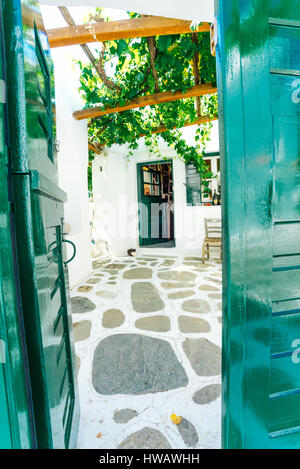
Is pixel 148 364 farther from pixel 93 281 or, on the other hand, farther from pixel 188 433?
pixel 93 281

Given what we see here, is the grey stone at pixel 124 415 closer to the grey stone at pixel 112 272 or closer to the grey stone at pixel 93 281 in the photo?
the grey stone at pixel 93 281

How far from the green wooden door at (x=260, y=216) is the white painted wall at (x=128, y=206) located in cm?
555

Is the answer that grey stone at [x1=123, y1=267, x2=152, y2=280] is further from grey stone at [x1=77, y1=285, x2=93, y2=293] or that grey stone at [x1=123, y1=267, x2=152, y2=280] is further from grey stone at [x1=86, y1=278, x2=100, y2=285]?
grey stone at [x1=77, y1=285, x2=93, y2=293]

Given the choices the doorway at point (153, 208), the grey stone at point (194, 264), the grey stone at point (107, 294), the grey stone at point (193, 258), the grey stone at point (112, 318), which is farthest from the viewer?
the doorway at point (153, 208)

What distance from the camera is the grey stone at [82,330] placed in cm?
248

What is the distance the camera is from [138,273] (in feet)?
16.1

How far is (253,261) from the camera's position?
A: 0.84 meters

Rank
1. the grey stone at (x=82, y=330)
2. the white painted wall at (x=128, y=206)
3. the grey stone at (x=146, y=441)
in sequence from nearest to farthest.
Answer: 1. the grey stone at (x=146, y=441)
2. the grey stone at (x=82, y=330)
3. the white painted wall at (x=128, y=206)

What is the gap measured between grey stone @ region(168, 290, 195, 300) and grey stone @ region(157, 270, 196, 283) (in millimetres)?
562

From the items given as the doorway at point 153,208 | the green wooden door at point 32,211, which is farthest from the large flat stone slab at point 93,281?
the green wooden door at point 32,211

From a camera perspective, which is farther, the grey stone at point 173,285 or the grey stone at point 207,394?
the grey stone at point 173,285

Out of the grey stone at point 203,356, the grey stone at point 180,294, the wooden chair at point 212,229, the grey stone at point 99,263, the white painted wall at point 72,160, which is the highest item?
the white painted wall at point 72,160

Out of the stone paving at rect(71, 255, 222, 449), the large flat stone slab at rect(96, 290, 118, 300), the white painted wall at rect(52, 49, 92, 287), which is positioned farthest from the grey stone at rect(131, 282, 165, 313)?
the white painted wall at rect(52, 49, 92, 287)

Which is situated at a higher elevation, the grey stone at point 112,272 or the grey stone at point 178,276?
the grey stone at point 112,272
